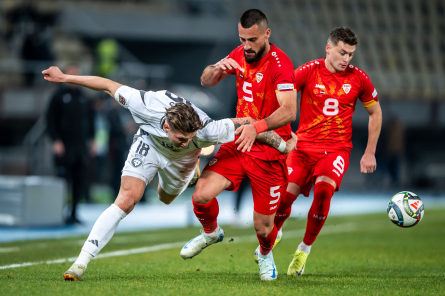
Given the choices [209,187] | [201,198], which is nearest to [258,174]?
[209,187]

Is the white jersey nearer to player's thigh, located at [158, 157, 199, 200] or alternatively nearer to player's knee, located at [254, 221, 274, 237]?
player's thigh, located at [158, 157, 199, 200]

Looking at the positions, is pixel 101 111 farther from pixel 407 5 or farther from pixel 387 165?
pixel 407 5

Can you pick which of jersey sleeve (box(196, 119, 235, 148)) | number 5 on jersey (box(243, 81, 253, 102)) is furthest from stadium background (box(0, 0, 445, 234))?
jersey sleeve (box(196, 119, 235, 148))

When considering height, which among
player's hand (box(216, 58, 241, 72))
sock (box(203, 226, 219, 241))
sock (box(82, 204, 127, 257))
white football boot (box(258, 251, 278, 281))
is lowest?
white football boot (box(258, 251, 278, 281))

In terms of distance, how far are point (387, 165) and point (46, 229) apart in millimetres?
13332

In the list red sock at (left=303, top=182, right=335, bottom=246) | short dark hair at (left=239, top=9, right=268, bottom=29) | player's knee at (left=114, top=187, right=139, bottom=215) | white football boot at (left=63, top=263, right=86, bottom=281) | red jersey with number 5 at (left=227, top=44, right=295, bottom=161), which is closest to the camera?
white football boot at (left=63, top=263, right=86, bottom=281)

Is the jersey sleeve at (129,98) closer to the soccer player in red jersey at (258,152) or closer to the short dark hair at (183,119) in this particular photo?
the short dark hair at (183,119)

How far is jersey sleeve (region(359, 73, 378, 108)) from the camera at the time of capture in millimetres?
6219

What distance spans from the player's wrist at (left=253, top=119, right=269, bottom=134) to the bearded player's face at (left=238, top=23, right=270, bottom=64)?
711 mm

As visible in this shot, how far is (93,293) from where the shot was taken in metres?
4.13

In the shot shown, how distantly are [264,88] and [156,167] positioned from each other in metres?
1.27

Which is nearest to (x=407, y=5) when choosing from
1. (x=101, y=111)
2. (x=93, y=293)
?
(x=101, y=111)

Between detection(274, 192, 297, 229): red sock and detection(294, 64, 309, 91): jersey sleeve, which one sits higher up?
detection(294, 64, 309, 91): jersey sleeve

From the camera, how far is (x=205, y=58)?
22188 millimetres
